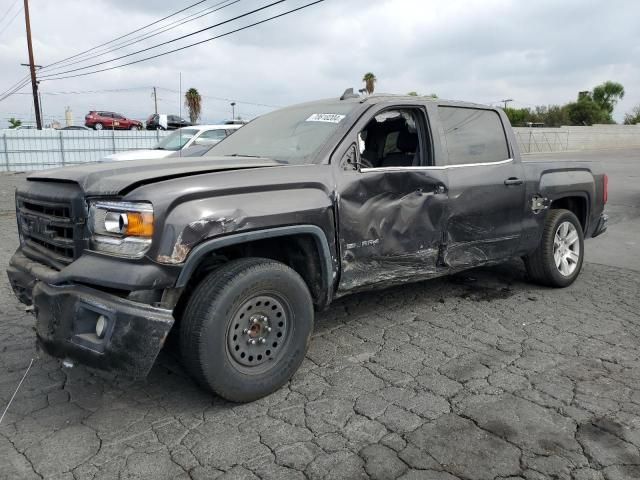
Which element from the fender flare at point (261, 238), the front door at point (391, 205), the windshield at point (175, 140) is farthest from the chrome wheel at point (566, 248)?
the windshield at point (175, 140)

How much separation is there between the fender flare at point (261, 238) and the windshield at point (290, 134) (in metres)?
0.57

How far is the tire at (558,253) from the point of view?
5.28m

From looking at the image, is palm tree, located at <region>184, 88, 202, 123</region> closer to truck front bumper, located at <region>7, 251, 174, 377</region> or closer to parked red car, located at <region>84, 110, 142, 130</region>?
parked red car, located at <region>84, 110, 142, 130</region>

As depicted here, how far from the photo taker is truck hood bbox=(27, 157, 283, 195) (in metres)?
2.88

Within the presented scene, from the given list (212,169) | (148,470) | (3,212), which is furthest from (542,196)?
(3,212)

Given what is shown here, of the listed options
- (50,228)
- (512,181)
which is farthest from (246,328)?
(512,181)

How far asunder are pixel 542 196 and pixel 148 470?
4161 millimetres

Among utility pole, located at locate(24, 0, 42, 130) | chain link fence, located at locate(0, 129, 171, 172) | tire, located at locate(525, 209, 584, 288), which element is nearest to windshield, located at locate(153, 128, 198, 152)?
tire, located at locate(525, 209, 584, 288)

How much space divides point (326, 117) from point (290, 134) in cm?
31

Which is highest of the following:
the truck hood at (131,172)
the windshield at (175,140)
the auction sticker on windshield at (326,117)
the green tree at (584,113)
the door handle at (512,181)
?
the green tree at (584,113)

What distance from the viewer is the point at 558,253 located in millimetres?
5461

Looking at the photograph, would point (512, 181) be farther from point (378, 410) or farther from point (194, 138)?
point (194, 138)

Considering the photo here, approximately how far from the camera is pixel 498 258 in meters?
4.80

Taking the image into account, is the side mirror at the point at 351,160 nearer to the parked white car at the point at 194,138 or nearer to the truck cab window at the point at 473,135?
the truck cab window at the point at 473,135
